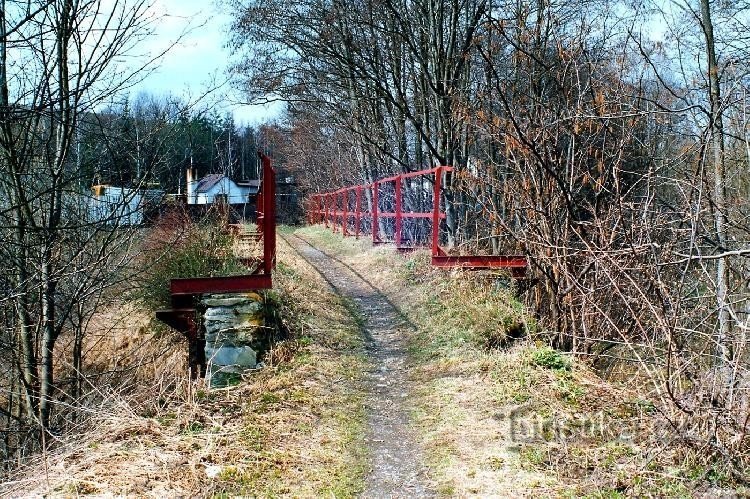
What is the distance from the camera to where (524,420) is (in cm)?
477

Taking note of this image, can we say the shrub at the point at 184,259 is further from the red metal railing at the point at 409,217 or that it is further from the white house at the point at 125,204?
the red metal railing at the point at 409,217

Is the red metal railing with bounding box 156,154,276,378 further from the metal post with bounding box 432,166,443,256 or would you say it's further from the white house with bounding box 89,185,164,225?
the metal post with bounding box 432,166,443,256

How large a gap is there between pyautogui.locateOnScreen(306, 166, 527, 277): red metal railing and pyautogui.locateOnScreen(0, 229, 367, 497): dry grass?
2453 mm

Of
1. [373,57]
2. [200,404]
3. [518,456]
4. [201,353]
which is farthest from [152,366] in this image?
[373,57]

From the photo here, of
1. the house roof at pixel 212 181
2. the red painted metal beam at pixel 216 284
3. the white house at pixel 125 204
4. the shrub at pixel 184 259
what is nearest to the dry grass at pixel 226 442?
the red painted metal beam at pixel 216 284

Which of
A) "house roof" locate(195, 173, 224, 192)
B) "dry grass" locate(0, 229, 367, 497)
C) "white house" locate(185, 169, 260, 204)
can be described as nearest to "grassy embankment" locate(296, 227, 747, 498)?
"dry grass" locate(0, 229, 367, 497)

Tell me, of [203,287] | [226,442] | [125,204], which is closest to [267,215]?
[203,287]

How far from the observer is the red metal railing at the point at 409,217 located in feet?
26.6

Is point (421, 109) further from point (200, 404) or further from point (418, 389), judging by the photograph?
point (200, 404)

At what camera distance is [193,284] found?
6.82 m

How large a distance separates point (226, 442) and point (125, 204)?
3.14m

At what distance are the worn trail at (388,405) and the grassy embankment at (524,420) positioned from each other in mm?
136

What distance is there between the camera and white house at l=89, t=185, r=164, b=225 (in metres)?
6.51

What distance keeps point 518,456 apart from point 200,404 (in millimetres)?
2687
